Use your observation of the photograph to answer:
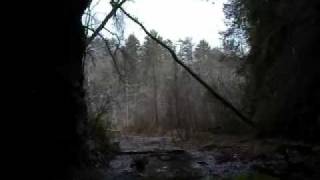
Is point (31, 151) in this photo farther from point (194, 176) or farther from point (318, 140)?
point (318, 140)

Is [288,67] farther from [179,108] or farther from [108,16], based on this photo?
[179,108]

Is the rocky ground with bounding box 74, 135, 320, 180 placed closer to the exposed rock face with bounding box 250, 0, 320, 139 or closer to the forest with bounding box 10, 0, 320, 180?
the forest with bounding box 10, 0, 320, 180

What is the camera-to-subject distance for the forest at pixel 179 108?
356 inches

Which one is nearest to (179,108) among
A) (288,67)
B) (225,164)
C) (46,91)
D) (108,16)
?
(108,16)

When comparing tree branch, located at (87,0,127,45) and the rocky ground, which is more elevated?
tree branch, located at (87,0,127,45)

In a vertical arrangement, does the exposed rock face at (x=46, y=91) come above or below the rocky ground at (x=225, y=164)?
above

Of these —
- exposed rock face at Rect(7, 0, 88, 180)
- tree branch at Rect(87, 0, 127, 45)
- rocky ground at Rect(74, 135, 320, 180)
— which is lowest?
rocky ground at Rect(74, 135, 320, 180)

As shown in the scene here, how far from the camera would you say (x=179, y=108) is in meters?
31.6

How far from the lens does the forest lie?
9.05m

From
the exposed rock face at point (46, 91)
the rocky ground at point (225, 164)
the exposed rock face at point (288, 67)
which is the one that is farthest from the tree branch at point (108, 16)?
the exposed rock face at point (46, 91)

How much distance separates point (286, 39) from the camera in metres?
18.7

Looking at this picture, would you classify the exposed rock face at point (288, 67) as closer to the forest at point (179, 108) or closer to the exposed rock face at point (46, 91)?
the forest at point (179, 108)

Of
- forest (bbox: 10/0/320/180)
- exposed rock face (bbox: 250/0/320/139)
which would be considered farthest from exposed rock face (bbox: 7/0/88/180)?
exposed rock face (bbox: 250/0/320/139)

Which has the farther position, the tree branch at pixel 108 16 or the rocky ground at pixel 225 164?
the tree branch at pixel 108 16
